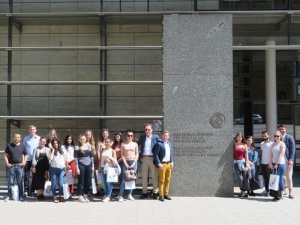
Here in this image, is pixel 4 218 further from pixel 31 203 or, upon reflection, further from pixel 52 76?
pixel 52 76

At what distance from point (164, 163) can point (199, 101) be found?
200 cm

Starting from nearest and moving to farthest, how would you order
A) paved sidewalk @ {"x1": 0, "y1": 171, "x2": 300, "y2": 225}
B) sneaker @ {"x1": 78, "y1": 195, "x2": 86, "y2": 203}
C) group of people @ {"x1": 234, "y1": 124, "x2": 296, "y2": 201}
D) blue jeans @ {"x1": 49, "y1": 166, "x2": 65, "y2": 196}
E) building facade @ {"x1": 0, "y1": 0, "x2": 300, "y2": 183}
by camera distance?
paved sidewalk @ {"x1": 0, "y1": 171, "x2": 300, "y2": 225}
sneaker @ {"x1": 78, "y1": 195, "x2": 86, "y2": 203}
blue jeans @ {"x1": 49, "y1": 166, "x2": 65, "y2": 196}
group of people @ {"x1": 234, "y1": 124, "x2": 296, "y2": 201}
building facade @ {"x1": 0, "y1": 0, "x2": 300, "y2": 183}

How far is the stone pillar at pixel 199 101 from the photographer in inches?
444

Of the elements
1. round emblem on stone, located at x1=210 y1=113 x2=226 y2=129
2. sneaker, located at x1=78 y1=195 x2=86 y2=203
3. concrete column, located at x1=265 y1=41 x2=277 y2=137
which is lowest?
sneaker, located at x1=78 y1=195 x2=86 y2=203

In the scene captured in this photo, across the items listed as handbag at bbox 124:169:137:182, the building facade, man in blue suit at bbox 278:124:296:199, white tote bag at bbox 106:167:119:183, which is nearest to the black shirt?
white tote bag at bbox 106:167:119:183

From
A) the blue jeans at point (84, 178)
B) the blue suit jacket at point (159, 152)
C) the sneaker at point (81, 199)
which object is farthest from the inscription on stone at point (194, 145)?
the sneaker at point (81, 199)

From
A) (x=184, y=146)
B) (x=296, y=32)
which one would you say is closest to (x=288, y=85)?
(x=296, y=32)

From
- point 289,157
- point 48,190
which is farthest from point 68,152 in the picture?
point 289,157

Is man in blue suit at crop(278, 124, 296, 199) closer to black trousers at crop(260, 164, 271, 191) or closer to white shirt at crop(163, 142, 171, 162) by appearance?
black trousers at crop(260, 164, 271, 191)

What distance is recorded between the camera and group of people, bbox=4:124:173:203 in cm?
1061

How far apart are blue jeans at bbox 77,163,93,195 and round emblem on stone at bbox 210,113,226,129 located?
348 centimetres

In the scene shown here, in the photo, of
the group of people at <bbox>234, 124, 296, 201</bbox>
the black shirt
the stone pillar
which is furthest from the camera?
the stone pillar

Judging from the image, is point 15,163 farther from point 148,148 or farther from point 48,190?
point 148,148

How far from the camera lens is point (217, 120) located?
37.2ft
